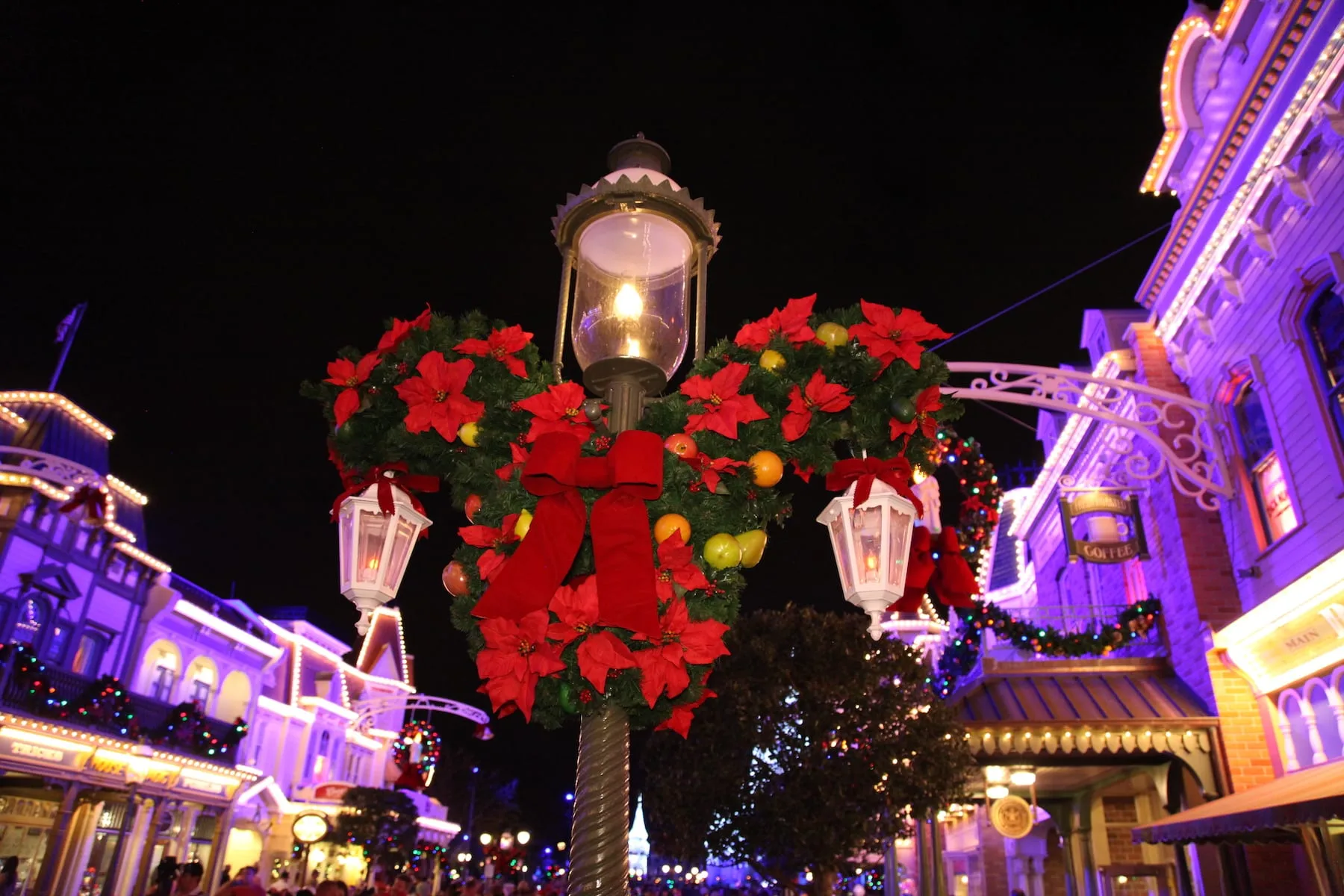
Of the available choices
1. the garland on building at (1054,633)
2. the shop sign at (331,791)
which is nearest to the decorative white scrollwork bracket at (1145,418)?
the garland on building at (1054,633)

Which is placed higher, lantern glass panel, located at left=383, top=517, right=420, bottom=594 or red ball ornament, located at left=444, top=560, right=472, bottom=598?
lantern glass panel, located at left=383, top=517, right=420, bottom=594

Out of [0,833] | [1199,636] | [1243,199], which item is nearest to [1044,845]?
[1199,636]

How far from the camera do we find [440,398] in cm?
406

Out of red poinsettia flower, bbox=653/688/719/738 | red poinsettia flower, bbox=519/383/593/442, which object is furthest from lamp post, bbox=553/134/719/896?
red poinsettia flower, bbox=653/688/719/738

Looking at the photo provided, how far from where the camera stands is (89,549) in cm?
2047

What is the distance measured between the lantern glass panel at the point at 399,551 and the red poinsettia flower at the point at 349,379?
599 mm

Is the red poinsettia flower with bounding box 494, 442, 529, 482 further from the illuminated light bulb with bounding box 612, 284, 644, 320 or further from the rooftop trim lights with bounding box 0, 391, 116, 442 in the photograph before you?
the rooftop trim lights with bounding box 0, 391, 116, 442

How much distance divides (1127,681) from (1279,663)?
251 centimetres

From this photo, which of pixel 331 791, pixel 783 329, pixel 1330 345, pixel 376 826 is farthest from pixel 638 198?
pixel 331 791

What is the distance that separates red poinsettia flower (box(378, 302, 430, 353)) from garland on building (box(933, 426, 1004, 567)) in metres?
8.48

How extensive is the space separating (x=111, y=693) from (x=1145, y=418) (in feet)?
71.3

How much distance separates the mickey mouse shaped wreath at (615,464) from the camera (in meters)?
3.34

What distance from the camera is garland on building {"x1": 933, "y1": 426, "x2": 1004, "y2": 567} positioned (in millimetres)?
11812

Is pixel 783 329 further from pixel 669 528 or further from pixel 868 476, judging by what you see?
pixel 669 528
